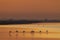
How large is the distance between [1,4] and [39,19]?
336 millimetres

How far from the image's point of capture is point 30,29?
0.77 meters

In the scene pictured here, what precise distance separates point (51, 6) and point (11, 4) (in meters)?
0.33

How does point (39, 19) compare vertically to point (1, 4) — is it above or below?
below

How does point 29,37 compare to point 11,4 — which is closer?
point 29,37

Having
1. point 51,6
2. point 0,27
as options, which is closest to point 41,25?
point 51,6

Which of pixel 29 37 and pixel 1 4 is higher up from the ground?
pixel 1 4

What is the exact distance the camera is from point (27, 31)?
0.78 meters

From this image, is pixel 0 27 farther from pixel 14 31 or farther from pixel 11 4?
pixel 11 4

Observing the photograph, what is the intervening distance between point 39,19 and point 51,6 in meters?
0.14

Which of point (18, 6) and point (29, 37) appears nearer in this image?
point (29, 37)

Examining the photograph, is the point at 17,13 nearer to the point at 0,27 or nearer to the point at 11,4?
the point at 11,4

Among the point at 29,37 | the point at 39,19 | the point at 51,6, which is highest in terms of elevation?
the point at 51,6

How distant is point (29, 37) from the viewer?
766 mm

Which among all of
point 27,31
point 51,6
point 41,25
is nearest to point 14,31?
point 27,31
